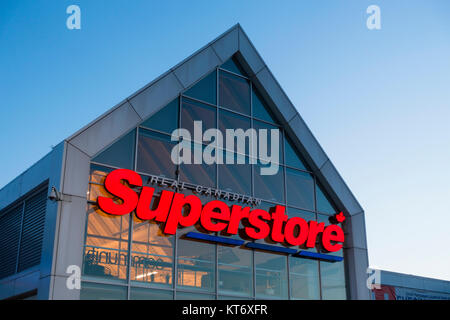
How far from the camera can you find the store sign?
1855 cm

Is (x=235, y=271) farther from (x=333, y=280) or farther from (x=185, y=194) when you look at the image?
(x=333, y=280)

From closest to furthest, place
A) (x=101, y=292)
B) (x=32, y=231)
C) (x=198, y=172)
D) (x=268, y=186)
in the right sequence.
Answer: (x=101, y=292) → (x=32, y=231) → (x=198, y=172) → (x=268, y=186)

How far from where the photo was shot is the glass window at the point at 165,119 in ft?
67.1

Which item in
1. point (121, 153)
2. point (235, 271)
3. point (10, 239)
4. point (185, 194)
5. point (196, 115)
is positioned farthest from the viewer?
point (196, 115)

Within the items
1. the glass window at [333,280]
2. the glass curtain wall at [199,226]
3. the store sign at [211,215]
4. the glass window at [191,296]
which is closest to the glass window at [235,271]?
the glass curtain wall at [199,226]

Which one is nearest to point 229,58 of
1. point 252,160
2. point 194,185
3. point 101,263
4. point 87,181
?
point 252,160

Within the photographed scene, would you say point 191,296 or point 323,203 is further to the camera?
point 323,203

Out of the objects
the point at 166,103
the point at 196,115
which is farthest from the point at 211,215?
the point at 166,103

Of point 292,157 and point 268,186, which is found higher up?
point 292,157

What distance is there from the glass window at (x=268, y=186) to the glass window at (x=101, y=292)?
6.89 metres

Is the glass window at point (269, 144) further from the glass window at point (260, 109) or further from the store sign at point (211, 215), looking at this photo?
the store sign at point (211, 215)

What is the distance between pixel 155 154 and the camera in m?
20.1

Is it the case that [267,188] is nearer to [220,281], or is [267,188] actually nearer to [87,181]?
[220,281]

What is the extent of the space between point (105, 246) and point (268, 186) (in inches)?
300
